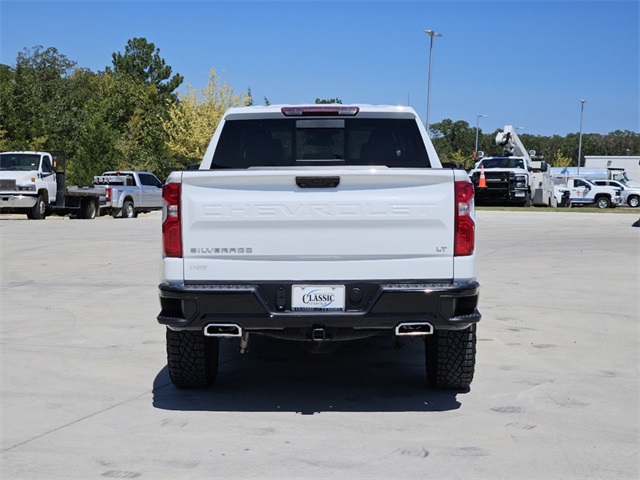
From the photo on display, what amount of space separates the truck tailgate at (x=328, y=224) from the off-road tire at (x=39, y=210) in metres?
25.5

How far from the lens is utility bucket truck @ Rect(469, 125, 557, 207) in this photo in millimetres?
38875

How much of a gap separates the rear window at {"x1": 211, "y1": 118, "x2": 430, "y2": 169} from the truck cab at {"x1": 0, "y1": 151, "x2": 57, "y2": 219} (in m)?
23.9

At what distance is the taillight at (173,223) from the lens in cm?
592

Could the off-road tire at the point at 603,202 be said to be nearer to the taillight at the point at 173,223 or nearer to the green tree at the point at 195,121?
the green tree at the point at 195,121

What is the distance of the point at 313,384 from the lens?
7.03 m

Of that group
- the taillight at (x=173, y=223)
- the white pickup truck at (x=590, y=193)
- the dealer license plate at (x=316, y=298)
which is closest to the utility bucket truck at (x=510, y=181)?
the white pickup truck at (x=590, y=193)

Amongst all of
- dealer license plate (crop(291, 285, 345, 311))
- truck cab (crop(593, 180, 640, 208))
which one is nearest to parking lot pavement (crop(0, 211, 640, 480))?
dealer license plate (crop(291, 285, 345, 311))

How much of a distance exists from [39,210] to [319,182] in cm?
2601

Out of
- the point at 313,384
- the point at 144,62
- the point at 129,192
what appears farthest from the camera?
the point at 144,62

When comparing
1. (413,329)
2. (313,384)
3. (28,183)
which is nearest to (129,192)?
(28,183)

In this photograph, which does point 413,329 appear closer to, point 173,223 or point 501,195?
point 173,223

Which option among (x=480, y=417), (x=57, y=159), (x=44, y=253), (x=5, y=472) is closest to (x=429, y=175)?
(x=480, y=417)

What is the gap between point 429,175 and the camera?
5.88 m

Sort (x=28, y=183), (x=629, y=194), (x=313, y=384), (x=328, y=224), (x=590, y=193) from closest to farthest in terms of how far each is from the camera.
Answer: (x=328, y=224)
(x=313, y=384)
(x=28, y=183)
(x=590, y=193)
(x=629, y=194)
